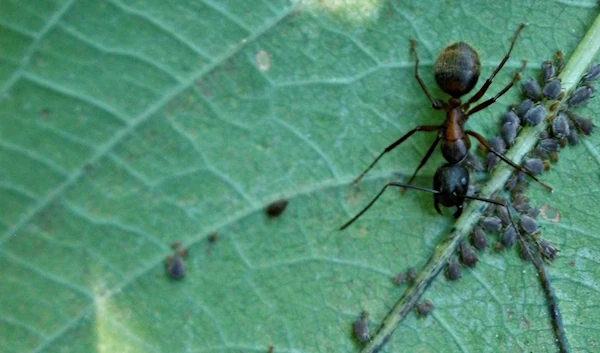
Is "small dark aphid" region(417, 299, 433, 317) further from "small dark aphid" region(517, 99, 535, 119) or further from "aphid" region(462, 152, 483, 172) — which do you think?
"small dark aphid" region(517, 99, 535, 119)

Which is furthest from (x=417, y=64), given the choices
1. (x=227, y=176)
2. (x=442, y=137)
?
(x=227, y=176)

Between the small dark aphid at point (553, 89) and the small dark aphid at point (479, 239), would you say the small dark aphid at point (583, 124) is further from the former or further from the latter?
the small dark aphid at point (479, 239)

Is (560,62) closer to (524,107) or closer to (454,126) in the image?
(524,107)

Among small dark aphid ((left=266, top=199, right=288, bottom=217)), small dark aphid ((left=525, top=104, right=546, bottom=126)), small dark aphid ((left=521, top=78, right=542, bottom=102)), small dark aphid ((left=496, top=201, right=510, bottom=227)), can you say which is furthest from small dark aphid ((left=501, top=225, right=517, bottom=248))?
small dark aphid ((left=266, top=199, right=288, bottom=217))

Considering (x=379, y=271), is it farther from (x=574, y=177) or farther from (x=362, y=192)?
(x=574, y=177)

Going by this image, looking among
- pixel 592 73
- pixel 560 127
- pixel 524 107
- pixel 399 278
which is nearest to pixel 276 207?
pixel 399 278

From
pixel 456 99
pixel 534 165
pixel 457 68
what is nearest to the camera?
pixel 457 68
